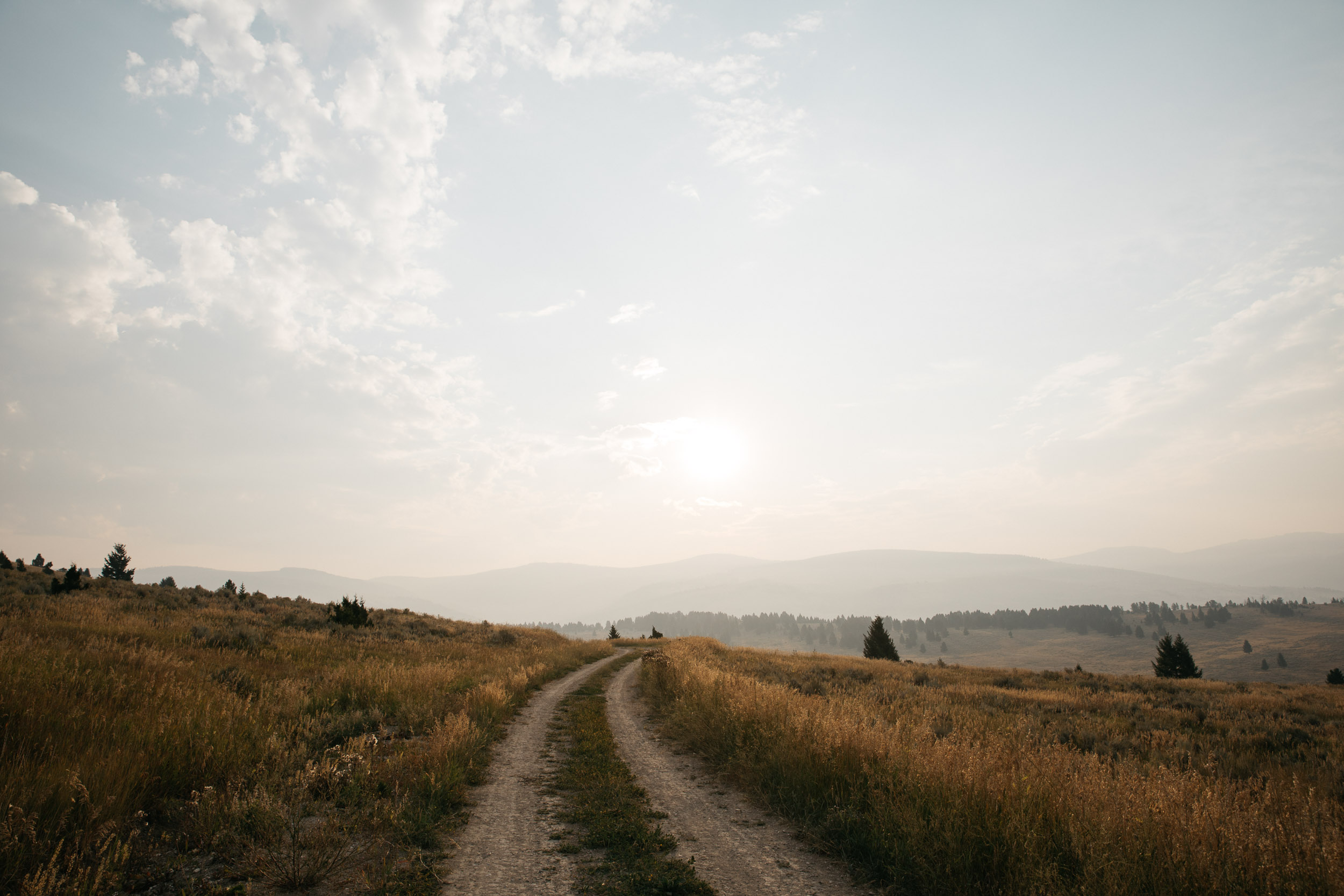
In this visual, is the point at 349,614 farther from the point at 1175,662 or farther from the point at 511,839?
the point at 1175,662

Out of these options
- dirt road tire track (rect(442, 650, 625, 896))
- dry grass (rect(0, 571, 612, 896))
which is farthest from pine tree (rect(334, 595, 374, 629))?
dirt road tire track (rect(442, 650, 625, 896))

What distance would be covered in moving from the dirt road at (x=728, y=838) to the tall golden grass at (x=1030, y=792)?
38 centimetres

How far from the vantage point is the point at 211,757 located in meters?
6.87

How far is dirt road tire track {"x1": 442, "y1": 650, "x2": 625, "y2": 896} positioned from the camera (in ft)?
17.6

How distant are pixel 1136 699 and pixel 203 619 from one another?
39727mm

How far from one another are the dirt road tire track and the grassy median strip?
1.10ft

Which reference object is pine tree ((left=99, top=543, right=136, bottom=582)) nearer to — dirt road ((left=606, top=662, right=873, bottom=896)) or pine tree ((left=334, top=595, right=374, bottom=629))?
pine tree ((left=334, top=595, right=374, bottom=629))

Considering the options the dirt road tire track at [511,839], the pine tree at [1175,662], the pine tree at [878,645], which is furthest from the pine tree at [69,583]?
the pine tree at [1175,662]

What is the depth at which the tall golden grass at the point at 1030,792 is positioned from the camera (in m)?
4.70

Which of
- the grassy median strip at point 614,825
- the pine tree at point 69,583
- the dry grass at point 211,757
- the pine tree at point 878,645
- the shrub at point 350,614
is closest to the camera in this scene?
the dry grass at point 211,757

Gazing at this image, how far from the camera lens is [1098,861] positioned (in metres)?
4.75

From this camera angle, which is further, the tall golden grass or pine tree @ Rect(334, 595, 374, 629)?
pine tree @ Rect(334, 595, 374, 629)

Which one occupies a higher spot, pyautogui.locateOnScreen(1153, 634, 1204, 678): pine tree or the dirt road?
the dirt road

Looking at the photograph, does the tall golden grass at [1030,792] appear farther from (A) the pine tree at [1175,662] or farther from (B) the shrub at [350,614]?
(A) the pine tree at [1175,662]
